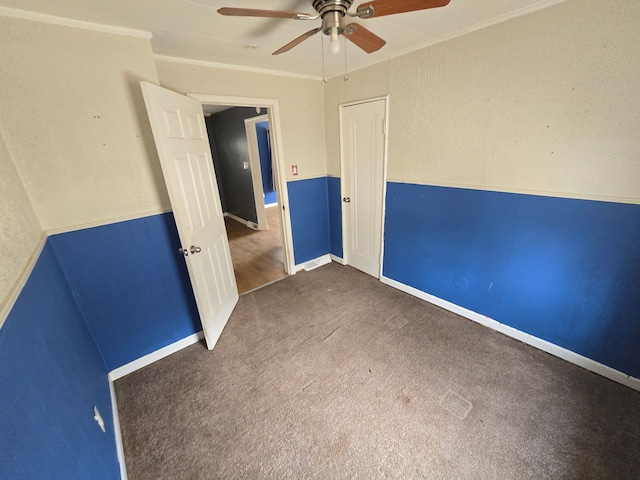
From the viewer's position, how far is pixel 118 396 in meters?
1.79

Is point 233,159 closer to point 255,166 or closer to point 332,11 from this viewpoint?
point 255,166

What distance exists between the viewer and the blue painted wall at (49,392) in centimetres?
68

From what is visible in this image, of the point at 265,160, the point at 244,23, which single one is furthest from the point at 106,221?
the point at 265,160

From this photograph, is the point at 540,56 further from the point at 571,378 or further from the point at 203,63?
the point at 203,63

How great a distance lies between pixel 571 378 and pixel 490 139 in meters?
1.70

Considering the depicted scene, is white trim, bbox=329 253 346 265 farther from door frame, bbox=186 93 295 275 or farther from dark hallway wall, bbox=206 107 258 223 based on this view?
dark hallway wall, bbox=206 107 258 223

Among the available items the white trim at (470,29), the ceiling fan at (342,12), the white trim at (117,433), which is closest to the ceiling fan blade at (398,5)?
the ceiling fan at (342,12)

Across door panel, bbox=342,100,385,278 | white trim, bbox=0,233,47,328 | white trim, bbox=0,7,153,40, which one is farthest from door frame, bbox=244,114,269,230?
white trim, bbox=0,233,47,328

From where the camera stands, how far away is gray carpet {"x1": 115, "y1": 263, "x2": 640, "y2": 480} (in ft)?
4.45

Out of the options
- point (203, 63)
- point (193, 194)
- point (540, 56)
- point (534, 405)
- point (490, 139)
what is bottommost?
point (534, 405)

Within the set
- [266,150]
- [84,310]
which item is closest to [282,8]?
A: [84,310]

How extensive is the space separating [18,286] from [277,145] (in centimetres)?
229

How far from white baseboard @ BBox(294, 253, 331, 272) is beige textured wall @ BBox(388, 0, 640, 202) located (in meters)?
1.77

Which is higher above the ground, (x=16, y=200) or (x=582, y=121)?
(x=582, y=121)
